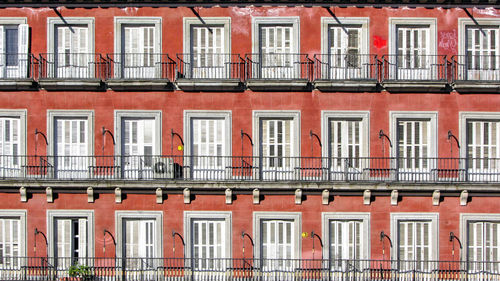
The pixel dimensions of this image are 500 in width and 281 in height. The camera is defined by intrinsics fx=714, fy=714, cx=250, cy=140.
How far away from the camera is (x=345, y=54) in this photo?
92.1 ft

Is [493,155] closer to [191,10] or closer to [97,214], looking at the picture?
[191,10]

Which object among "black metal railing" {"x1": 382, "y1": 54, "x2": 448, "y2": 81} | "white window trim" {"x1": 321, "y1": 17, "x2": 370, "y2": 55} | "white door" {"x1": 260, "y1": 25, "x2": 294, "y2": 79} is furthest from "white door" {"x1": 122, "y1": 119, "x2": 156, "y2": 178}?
"black metal railing" {"x1": 382, "y1": 54, "x2": 448, "y2": 81}

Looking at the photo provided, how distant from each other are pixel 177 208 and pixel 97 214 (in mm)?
3125

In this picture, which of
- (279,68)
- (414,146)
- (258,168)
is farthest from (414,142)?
(258,168)

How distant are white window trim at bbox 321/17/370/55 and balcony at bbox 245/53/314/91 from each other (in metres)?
0.91

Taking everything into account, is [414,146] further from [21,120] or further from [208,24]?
[21,120]

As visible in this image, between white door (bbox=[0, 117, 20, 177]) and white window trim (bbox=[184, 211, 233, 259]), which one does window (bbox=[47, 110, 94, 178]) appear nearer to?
white door (bbox=[0, 117, 20, 177])

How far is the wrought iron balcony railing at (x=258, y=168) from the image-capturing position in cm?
2770

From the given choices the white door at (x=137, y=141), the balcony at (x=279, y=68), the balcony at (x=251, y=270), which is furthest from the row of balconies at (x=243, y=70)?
the balcony at (x=251, y=270)

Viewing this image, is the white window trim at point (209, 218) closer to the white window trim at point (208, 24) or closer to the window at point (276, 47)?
the window at point (276, 47)

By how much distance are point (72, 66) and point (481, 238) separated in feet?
56.9

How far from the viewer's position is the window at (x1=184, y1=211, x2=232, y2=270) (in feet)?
90.8

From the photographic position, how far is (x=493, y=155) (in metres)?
28.0

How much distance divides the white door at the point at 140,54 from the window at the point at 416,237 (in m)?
11.0
